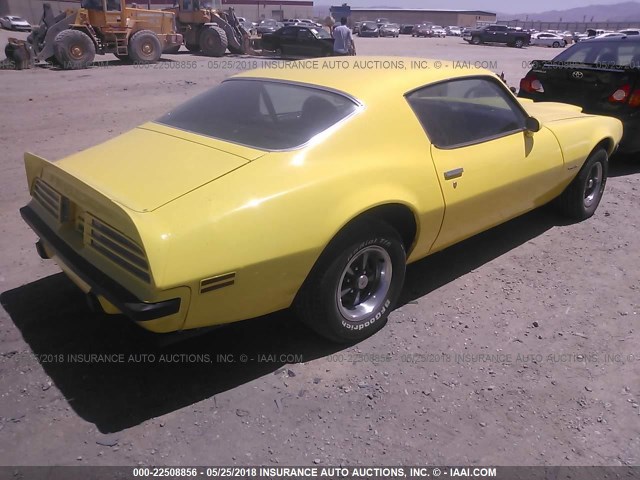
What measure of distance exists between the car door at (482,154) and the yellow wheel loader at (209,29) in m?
18.3

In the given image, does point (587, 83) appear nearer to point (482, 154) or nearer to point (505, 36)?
point (482, 154)

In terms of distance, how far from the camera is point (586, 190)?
4.76 metres

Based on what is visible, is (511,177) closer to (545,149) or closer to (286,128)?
(545,149)

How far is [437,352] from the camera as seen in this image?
9.76ft

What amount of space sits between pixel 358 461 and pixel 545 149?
9.11 ft

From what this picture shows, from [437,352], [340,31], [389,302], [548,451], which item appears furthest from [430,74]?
[340,31]

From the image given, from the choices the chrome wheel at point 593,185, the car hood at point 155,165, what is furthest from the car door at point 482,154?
the car hood at point 155,165

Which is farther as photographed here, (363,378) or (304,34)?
(304,34)

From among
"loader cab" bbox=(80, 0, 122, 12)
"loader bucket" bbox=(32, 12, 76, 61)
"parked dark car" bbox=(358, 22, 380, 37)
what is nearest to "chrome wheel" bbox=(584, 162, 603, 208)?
"loader bucket" bbox=(32, 12, 76, 61)

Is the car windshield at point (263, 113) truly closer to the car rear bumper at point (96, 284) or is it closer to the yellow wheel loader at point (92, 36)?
the car rear bumper at point (96, 284)

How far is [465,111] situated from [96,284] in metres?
2.62

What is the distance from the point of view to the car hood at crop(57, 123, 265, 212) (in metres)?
2.45

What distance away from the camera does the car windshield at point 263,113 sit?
9.45 feet

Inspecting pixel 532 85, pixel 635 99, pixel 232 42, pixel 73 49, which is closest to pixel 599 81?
pixel 635 99
